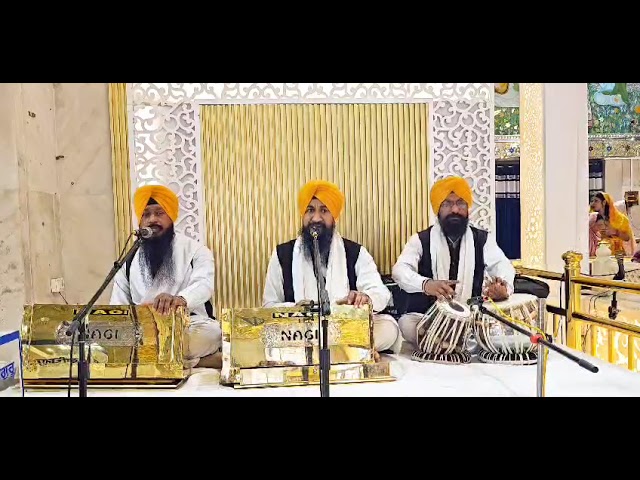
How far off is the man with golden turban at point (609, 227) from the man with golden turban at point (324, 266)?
3.05m

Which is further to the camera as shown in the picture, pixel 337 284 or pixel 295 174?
pixel 295 174

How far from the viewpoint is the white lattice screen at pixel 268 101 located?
14.3ft

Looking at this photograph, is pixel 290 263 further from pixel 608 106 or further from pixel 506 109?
pixel 608 106

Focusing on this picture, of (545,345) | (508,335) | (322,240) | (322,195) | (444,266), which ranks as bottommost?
(508,335)

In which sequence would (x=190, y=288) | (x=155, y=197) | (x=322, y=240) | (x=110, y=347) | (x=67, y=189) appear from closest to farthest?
(x=110, y=347), (x=190, y=288), (x=155, y=197), (x=322, y=240), (x=67, y=189)

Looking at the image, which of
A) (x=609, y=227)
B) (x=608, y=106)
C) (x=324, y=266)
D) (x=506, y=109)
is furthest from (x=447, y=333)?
(x=608, y=106)

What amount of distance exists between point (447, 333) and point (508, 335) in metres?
0.35

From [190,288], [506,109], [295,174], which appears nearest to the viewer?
[190,288]

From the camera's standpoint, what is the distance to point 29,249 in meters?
3.90

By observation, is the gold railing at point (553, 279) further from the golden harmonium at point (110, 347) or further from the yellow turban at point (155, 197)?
the yellow turban at point (155, 197)

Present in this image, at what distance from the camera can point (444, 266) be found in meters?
3.94

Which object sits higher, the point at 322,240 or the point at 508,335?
the point at 322,240

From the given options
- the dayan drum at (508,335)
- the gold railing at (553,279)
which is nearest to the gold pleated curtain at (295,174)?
the gold railing at (553,279)
